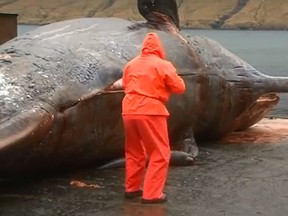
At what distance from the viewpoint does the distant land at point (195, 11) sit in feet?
554

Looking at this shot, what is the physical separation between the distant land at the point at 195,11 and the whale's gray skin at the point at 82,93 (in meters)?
150

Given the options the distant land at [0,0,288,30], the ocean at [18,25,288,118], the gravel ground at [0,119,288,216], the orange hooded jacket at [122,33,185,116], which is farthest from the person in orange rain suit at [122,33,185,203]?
the distant land at [0,0,288,30]

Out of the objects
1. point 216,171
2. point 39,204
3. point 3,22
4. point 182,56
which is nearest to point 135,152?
point 39,204

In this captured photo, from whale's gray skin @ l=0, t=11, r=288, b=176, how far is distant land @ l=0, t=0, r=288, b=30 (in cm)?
15024

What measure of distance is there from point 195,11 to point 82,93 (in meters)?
176

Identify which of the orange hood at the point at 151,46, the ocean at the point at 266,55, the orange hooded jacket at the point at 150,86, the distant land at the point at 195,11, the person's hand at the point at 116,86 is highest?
the orange hood at the point at 151,46

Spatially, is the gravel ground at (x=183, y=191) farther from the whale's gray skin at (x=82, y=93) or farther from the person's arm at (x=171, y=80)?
the person's arm at (x=171, y=80)

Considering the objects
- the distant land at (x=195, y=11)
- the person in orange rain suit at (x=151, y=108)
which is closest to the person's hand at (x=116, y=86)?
the person in orange rain suit at (x=151, y=108)

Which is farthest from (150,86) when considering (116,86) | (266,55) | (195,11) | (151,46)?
(195,11)

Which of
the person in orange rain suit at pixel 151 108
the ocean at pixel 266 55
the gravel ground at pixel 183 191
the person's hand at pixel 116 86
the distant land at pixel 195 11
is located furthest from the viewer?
the distant land at pixel 195 11

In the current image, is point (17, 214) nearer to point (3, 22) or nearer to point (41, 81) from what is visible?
point (41, 81)

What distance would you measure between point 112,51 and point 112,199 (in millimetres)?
2094

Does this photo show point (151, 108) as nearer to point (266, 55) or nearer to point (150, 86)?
point (150, 86)

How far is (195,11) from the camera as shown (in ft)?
598
